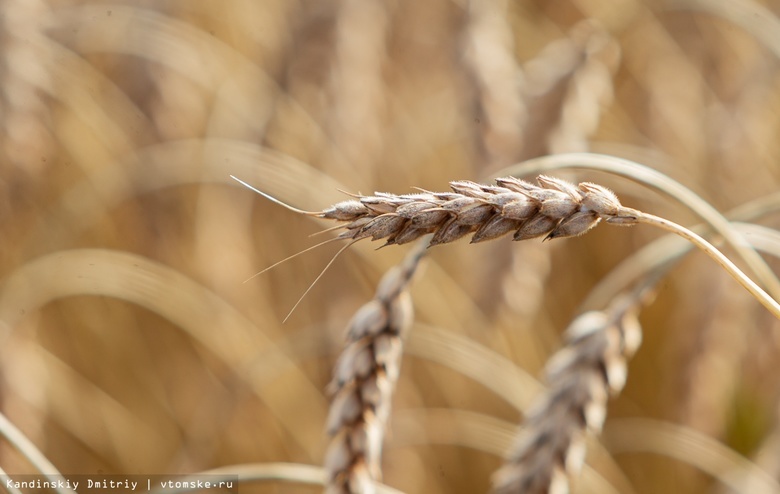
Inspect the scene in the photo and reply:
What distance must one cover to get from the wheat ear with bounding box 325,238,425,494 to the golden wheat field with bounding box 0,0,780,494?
18cm

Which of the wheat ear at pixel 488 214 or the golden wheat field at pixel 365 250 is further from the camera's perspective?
the golden wheat field at pixel 365 250

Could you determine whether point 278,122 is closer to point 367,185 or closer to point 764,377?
point 367,185

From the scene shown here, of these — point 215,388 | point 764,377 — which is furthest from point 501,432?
point 215,388

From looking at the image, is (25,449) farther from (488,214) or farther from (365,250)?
(365,250)

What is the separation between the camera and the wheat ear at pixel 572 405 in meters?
0.72

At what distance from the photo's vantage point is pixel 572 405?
0.73 m

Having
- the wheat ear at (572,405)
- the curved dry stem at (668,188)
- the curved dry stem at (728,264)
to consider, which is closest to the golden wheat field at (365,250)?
the wheat ear at (572,405)

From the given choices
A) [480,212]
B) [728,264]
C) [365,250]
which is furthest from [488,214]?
[365,250]

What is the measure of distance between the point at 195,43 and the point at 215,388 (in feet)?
2.15

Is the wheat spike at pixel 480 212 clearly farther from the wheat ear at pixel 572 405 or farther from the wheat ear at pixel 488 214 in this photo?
the wheat ear at pixel 572 405

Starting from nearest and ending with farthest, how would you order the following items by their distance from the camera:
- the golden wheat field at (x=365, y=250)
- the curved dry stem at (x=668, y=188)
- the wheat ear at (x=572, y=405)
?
the curved dry stem at (x=668, y=188), the wheat ear at (x=572, y=405), the golden wheat field at (x=365, y=250)

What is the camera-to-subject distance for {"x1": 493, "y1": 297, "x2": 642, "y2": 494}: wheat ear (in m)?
0.72

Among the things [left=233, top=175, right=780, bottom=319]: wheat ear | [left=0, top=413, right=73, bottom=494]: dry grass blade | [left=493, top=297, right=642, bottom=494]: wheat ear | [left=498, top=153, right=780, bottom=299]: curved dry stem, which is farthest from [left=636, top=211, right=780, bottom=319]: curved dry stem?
[left=0, top=413, right=73, bottom=494]: dry grass blade

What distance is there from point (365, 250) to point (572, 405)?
1.84ft
